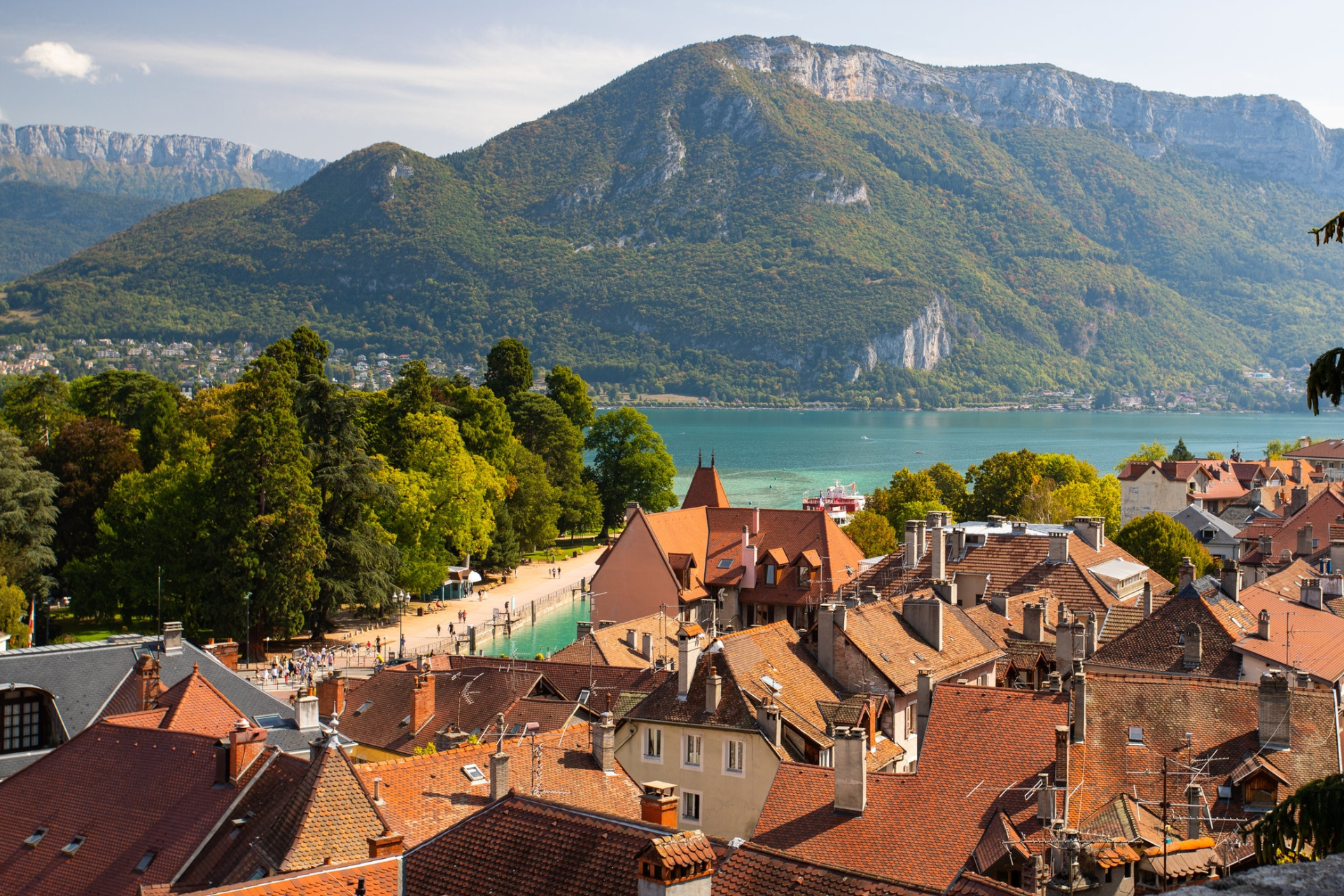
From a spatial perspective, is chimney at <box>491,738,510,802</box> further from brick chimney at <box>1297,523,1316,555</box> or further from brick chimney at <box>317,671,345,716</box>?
brick chimney at <box>1297,523,1316,555</box>

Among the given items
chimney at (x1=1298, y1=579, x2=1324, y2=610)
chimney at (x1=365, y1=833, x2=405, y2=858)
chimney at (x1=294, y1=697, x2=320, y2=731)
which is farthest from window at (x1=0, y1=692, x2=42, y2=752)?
chimney at (x1=1298, y1=579, x2=1324, y2=610)

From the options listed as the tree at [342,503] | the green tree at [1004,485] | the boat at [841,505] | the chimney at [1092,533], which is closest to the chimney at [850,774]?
the chimney at [1092,533]

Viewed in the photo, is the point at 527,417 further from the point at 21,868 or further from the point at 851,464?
the point at 851,464

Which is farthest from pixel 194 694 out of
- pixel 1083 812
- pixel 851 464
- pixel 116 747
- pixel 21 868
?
pixel 851 464

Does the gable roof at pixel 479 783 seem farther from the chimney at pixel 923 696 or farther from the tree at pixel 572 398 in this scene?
the tree at pixel 572 398

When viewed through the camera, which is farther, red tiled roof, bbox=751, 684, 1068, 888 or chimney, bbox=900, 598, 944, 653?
chimney, bbox=900, 598, 944, 653

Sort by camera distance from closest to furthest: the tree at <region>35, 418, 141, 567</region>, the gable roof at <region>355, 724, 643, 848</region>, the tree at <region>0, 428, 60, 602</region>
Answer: the gable roof at <region>355, 724, 643, 848</region> < the tree at <region>0, 428, 60, 602</region> < the tree at <region>35, 418, 141, 567</region>

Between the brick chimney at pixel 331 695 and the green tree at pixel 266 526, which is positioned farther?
the green tree at pixel 266 526

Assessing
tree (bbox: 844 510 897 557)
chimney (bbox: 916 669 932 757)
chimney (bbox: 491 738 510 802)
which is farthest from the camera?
tree (bbox: 844 510 897 557)
